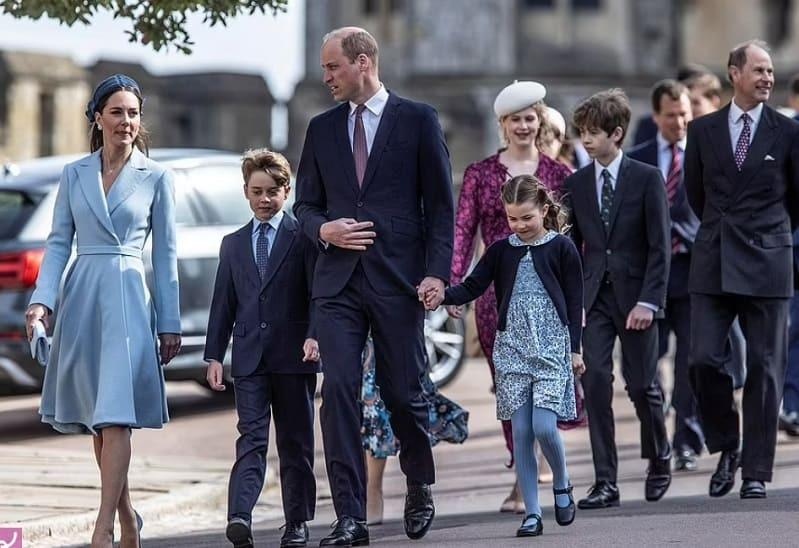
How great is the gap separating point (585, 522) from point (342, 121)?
77.7 inches

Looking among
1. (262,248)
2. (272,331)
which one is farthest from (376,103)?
(272,331)

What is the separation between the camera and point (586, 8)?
1598 inches

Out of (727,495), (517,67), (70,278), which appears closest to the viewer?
A: (70,278)

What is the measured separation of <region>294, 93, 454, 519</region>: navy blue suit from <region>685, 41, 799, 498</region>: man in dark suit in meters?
1.79

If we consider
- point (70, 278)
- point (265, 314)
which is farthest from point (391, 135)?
point (70, 278)

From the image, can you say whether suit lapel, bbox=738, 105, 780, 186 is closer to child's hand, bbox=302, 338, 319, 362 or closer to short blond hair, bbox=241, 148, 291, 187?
short blond hair, bbox=241, 148, 291, 187

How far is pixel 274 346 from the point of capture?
26.8ft

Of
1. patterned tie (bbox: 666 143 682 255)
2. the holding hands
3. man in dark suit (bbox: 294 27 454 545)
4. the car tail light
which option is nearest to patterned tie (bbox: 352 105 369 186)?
man in dark suit (bbox: 294 27 454 545)

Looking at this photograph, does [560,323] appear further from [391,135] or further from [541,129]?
[541,129]

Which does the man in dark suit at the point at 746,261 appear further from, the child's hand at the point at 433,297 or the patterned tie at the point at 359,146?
the patterned tie at the point at 359,146

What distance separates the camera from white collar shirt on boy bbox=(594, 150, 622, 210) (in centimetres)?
955

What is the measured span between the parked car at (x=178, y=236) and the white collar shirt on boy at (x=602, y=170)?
4.06 meters

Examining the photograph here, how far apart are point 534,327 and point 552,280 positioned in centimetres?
22

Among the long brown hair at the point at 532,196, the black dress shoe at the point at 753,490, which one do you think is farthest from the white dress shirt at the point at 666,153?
the long brown hair at the point at 532,196
